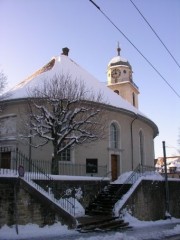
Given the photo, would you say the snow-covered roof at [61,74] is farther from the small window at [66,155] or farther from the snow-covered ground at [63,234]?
the snow-covered ground at [63,234]

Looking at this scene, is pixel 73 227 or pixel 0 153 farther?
pixel 0 153

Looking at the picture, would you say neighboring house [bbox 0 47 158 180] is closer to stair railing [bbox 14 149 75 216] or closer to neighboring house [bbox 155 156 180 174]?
neighboring house [bbox 155 156 180 174]

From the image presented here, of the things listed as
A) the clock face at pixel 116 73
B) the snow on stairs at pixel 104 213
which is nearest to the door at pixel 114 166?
the snow on stairs at pixel 104 213

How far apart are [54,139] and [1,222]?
25.5 ft

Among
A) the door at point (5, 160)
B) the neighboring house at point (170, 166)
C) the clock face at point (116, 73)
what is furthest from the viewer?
the clock face at point (116, 73)

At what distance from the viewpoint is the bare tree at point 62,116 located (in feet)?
68.2

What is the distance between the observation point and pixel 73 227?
50.4ft

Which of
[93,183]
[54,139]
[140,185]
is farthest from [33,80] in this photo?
[140,185]

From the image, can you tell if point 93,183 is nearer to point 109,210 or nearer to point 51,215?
point 109,210

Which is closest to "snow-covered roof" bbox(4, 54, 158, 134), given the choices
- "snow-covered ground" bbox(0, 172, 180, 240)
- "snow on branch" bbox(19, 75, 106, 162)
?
"snow on branch" bbox(19, 75, 106, 162)

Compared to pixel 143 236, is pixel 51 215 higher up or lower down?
higher up

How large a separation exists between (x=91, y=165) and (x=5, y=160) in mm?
6087

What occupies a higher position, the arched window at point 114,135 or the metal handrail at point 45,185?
the arched window at point 114,135

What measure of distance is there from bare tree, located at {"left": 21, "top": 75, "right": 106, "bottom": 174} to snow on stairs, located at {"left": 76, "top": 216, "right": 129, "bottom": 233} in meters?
5.03
